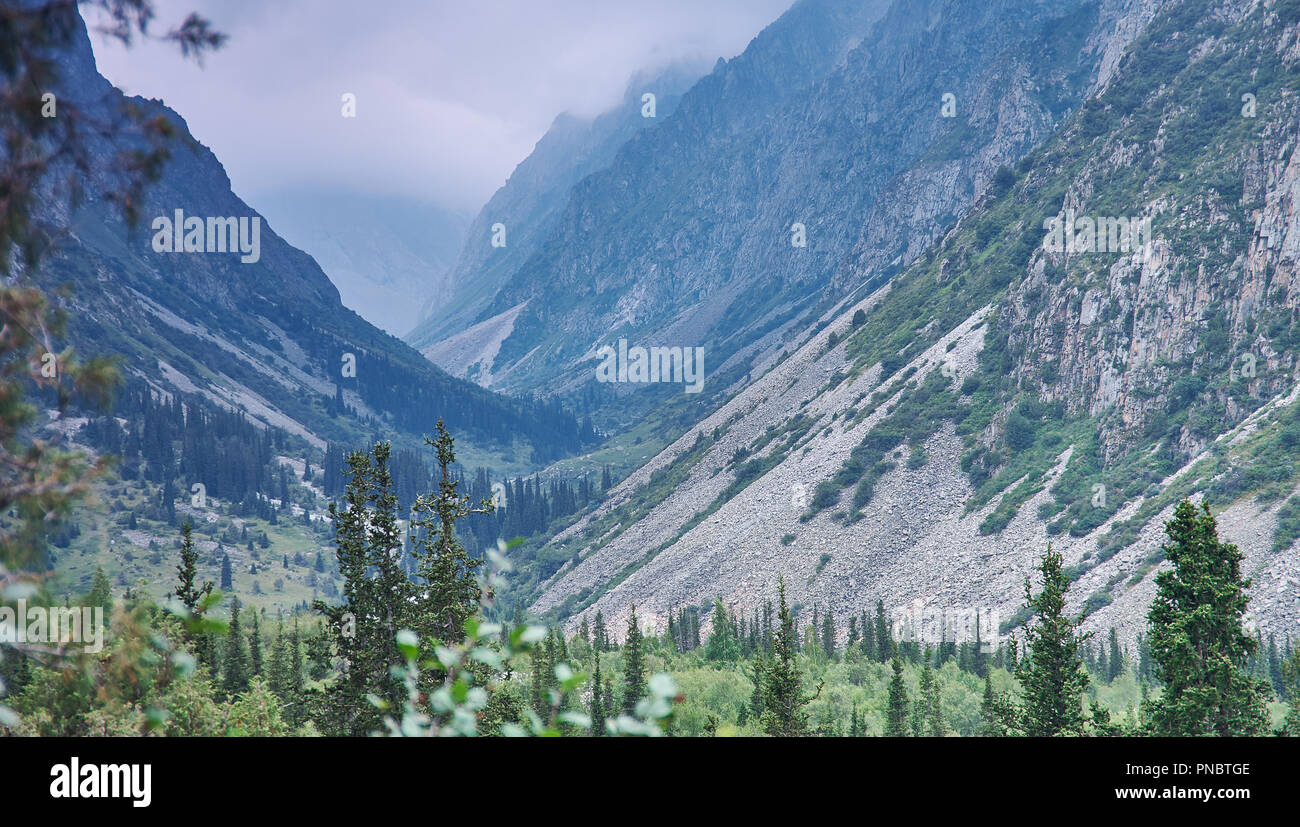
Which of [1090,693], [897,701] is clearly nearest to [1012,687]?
[1090,693]

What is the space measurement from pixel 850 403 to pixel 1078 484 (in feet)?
200

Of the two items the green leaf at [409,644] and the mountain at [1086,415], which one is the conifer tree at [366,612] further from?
the mountain at [1086,415]

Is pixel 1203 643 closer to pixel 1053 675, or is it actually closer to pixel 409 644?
pixel 1053 675

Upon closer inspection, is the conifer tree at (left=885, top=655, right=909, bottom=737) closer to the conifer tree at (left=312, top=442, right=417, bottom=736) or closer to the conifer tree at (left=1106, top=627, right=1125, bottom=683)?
the conifer tree at (left=312, top=442, right=417, bottom=736)

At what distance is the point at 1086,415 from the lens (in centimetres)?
13800

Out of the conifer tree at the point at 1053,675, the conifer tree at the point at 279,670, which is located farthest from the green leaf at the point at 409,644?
the conifer tree at the point at 279,670

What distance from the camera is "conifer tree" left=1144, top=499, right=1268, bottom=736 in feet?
82.2

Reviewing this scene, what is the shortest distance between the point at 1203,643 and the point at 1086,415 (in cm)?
12269

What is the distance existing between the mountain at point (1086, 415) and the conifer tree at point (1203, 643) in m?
74.0

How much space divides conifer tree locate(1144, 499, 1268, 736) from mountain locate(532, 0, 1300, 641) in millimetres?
74046

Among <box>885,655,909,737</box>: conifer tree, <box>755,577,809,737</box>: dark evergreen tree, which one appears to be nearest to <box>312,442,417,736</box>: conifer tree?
<box>755,577,809,737</box>: dark evergreen tree

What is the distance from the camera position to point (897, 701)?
187 ft

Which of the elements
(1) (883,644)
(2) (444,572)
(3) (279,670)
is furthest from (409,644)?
(1) (883,644)
